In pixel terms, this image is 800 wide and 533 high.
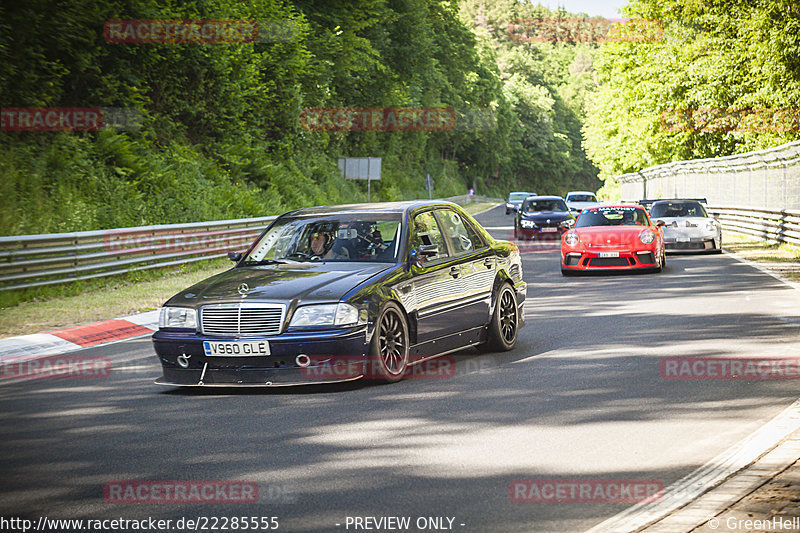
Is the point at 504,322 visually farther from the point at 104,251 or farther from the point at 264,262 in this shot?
the point at 104,251

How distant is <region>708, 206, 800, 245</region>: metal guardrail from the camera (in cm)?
2511

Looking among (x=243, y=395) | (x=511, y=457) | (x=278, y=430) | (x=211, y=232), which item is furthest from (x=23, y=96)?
(x=511, y=457)

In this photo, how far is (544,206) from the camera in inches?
1305

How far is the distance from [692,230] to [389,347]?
1835cm

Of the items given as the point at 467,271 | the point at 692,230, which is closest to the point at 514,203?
the point at 692,230

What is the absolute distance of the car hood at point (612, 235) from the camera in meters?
19.7

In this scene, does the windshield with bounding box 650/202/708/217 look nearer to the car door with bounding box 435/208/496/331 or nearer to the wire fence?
the wire fence

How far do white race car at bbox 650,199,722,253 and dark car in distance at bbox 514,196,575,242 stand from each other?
664 cm

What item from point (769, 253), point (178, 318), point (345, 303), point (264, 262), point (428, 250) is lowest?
point (769, 253)

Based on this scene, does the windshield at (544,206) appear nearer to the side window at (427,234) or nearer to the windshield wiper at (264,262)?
the side window at (427,234)

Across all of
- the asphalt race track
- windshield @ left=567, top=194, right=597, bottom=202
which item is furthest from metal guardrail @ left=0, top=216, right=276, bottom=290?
windshield @ left=567, top=194, right=597, bottom=202

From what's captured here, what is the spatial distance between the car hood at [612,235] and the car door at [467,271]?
381 inches

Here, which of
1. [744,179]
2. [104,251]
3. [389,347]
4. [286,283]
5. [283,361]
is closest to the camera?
[283,361]

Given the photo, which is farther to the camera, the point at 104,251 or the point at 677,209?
the point at 677,209
